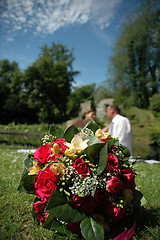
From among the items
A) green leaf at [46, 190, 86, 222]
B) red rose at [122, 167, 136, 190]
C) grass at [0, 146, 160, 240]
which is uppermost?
red rose at [122, 167, 136, 190]

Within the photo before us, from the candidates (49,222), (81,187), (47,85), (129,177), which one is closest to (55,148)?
(81,187)

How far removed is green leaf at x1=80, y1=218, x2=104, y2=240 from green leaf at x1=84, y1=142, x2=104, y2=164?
478 mm

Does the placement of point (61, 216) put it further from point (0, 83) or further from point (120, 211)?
point (0, 83)

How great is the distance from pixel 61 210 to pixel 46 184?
0.24 metres

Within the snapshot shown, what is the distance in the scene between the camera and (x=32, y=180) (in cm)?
169

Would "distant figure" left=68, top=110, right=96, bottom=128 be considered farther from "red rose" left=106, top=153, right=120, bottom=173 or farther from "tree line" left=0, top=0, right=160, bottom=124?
"tree line" left=0, top=0, right=160, bottom=124

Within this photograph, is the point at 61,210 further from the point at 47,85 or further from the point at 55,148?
the point at 47,85

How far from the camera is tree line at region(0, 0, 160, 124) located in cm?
2348

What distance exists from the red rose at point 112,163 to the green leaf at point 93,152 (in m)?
0.11

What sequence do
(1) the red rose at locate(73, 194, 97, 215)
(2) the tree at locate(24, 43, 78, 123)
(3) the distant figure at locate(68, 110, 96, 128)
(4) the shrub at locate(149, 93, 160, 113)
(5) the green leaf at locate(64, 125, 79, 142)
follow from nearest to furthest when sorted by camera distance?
(1) the red rose at locate(73, 194, 97, 215)
(5) the green leaf at locate(64, 125, 79, 142)
(3) the distant figure at locate(68, 110, 96, 128)
(4) the shrub at locate(149, 93, 160, 113)
(2) the tree at locate(24, 43, 78, 123)

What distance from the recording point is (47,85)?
31.1 m

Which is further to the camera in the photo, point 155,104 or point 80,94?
point 80,94

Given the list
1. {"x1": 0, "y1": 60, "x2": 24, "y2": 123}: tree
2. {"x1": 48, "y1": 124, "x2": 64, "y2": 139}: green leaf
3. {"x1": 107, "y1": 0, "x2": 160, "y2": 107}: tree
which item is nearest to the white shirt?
{"x1": 48, "y1": 124, "x2": 64, "y2": 139}: green leaf

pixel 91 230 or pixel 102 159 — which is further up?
pixel 102 159
